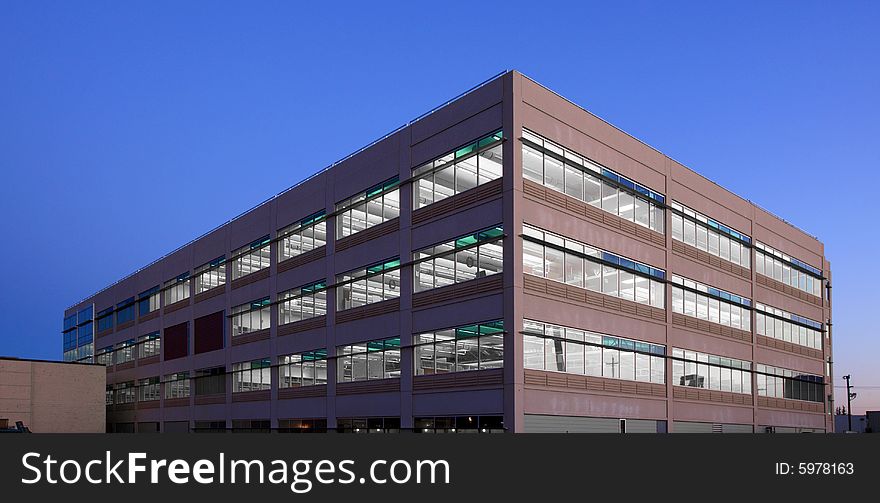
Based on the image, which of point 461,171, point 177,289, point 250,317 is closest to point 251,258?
point 250,317

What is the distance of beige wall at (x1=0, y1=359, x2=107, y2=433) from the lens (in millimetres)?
69938

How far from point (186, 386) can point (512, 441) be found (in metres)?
64.2

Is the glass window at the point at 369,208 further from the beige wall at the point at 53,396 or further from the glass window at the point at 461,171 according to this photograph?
the beige wall at the point at 53,396

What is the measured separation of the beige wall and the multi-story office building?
45.4 ft

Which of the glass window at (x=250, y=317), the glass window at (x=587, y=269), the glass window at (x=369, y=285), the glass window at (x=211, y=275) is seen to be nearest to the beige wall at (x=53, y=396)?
the glass window at (x=211, y=275)

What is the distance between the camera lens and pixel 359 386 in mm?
47031

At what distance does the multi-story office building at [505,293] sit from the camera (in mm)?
39406

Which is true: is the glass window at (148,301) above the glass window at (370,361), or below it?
above

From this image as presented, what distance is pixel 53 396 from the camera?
240 ft

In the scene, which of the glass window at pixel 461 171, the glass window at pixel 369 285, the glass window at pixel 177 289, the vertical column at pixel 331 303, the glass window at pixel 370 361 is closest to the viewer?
the glass window at pixel 461 171

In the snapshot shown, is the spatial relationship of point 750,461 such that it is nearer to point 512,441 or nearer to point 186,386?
point 512,441

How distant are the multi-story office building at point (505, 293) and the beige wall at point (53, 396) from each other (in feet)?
45.4

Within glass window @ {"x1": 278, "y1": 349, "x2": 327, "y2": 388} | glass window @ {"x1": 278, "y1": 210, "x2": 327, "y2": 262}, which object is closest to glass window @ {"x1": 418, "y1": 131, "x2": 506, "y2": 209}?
glass window @ {"x1": 278, "y1": 210, "x2": 327, "y2": 262}

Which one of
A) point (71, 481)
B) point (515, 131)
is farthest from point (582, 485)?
point (515, 131)
